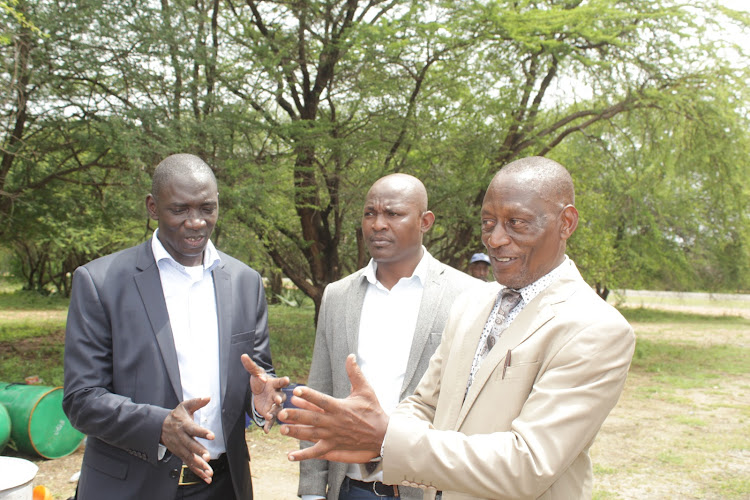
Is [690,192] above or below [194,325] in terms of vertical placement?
above

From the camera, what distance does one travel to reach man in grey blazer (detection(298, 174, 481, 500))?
289 centimetres

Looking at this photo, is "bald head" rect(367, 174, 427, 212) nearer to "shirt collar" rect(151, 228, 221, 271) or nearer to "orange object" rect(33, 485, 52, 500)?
"shirt collar" rect(151, 228, 221, 271)

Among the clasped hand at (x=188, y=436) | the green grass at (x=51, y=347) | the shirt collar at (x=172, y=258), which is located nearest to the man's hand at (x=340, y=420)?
the clasped hand at (x=188, y=436)

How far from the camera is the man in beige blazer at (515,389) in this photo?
1662 mm

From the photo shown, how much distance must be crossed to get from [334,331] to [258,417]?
1.86 feet

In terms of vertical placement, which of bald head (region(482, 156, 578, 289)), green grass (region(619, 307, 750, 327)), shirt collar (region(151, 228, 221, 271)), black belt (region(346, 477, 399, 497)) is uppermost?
bald head (region(482, 156, 578, 289))

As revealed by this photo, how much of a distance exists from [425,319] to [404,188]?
30.5 inches

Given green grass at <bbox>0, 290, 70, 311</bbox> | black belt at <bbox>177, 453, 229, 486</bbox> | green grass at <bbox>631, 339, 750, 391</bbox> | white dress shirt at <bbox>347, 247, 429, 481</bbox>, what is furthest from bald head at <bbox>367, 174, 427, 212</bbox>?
green grass at <bbox>0, 290, 70, 311</bbox>

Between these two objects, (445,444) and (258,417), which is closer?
(445,444)

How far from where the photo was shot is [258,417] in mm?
2861

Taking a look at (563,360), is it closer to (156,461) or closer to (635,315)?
(156,461)

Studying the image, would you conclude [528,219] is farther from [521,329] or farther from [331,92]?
[331,92]

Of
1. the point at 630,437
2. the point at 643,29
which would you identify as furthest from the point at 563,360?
the point at 643,29

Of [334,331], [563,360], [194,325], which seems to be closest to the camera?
[563,360]
